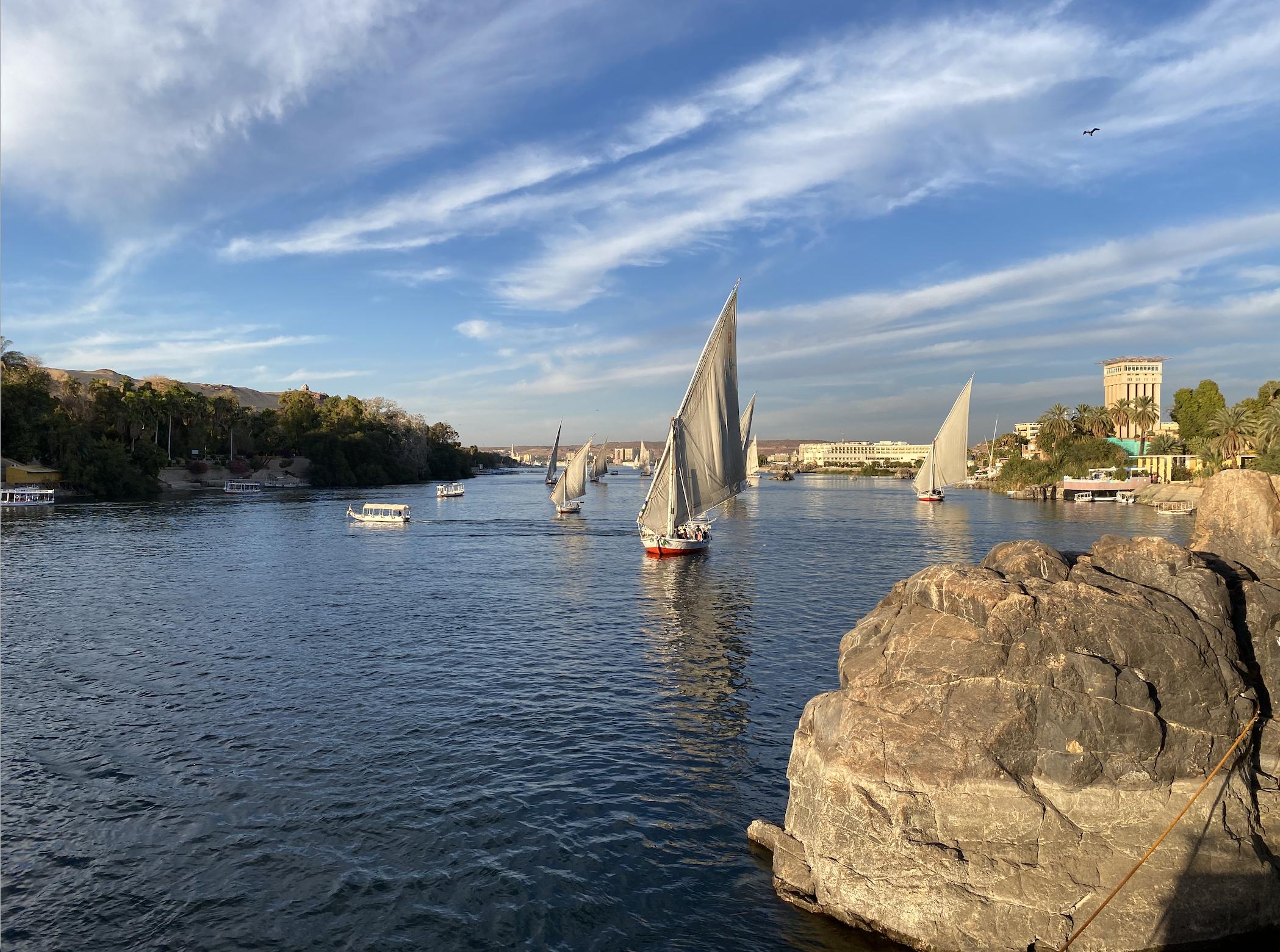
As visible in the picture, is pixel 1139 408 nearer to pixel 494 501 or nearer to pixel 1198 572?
pixel 494 501

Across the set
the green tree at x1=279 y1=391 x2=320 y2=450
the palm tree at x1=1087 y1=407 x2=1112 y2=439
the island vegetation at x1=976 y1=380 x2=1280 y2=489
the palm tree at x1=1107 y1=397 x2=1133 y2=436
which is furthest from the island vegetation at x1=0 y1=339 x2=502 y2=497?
the palm tree at x1=1107 y1=397 x2=1133 y2=436

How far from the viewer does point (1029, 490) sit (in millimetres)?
143625

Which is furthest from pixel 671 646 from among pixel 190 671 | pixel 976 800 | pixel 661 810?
pixel 976 800

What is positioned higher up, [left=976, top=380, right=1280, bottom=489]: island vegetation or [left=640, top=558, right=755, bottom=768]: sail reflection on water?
[left=976, top=380, right=1280, bottom=489]: island vegetation

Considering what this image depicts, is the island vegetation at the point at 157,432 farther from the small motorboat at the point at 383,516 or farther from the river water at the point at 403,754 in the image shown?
the river water at the point at 403,754

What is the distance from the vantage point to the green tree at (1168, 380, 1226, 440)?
146500 mm

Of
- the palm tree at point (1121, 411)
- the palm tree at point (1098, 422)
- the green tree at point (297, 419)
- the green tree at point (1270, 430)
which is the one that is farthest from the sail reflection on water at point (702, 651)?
Result: the green tree at point (297, 419)

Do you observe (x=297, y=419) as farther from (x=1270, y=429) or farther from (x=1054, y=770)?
(x=1054, y=770)

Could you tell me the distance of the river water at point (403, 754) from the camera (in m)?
13.3

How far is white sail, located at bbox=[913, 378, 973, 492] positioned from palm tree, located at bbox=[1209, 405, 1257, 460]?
1329 inches

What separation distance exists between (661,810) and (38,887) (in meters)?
12.4

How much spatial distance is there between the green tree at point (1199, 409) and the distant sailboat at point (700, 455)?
127m

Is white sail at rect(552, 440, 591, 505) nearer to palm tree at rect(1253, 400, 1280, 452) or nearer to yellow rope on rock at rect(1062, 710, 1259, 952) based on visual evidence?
palm tree at rect(1253, 400, 1280, 452)

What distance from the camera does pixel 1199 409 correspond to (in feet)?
493
